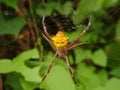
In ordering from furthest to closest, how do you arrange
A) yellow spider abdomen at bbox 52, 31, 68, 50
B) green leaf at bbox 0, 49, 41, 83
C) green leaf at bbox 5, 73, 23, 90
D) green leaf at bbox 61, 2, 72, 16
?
green leaf at bbox 61, 2, 72, 16
green leaf at bbox 5, 73, 23, 90
green leaf at bbox 0, 49, 41, 83
yellow spider abdomen at bbox 52, 31, 68, 50

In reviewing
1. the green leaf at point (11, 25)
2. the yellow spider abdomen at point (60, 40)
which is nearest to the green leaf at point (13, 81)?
the green leaf at point (11, 25)

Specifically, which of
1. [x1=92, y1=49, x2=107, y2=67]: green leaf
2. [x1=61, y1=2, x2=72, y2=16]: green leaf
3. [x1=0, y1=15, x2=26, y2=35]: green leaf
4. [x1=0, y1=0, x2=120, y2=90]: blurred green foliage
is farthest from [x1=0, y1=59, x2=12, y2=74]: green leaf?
[x1=92, y1=49, x2=107, y2=67]: green leaf

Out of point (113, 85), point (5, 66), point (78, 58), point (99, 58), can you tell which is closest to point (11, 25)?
point (5, 66)

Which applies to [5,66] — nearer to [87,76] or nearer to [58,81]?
[58,81]

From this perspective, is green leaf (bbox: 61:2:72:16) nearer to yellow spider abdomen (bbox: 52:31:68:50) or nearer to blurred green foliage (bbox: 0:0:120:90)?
blurred green foliage (bbox: 0:0:120:90)

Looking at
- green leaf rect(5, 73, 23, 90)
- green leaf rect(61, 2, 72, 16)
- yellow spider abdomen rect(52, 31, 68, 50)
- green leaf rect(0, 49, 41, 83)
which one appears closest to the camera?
yellow spider abdomen rect(52, 31, 68, 50)

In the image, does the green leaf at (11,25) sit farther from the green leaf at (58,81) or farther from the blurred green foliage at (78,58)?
the green leaf at (58,81)

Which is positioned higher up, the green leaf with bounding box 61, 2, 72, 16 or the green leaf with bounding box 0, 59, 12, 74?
the green leaf with bounding box 61, 2, 72, 16
